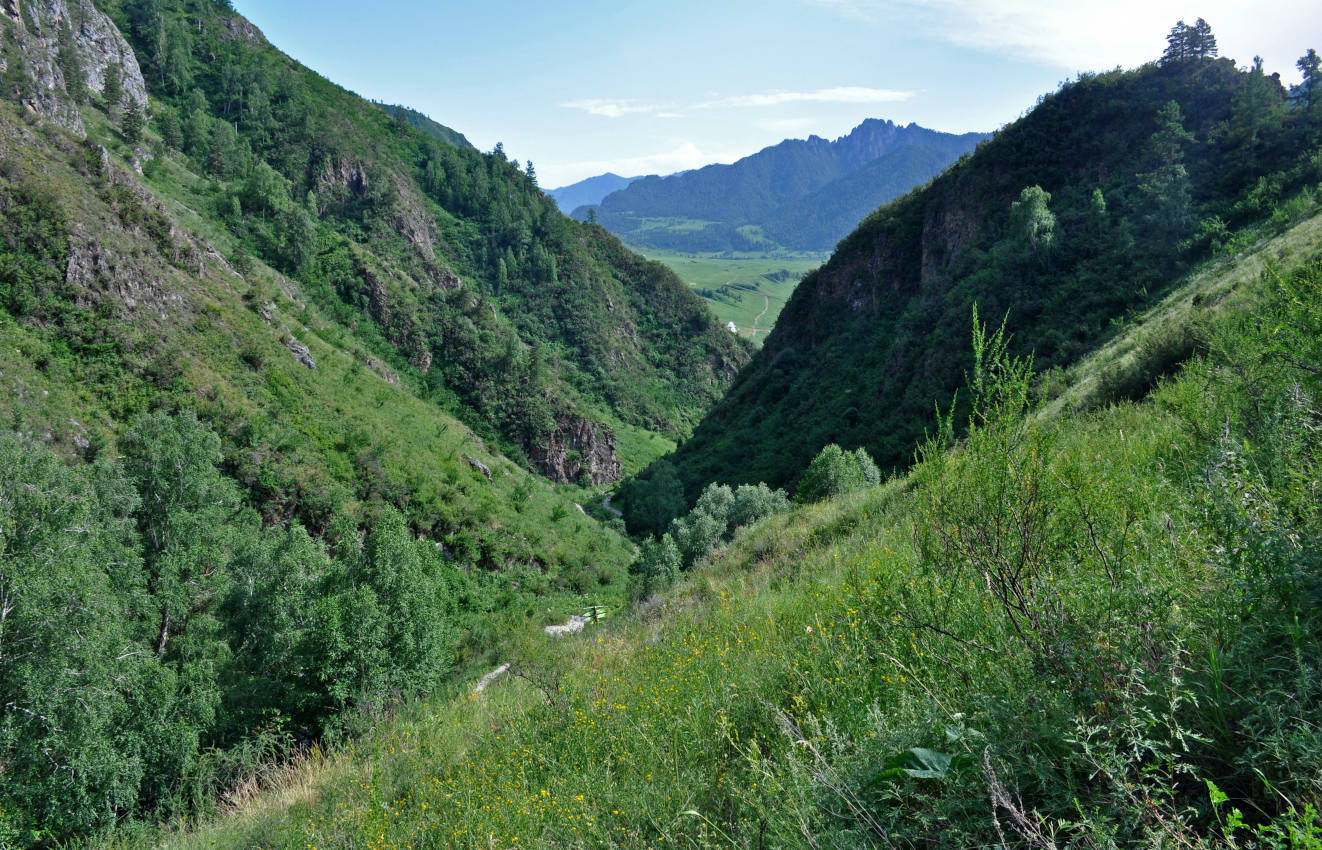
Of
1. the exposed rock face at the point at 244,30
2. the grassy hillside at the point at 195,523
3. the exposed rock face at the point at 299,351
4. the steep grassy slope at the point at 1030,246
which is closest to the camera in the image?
the grassy hillside at the point at 195,523

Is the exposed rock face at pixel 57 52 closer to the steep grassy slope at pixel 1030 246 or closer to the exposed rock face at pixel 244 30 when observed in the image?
the exposed rock face at pixel 244 30

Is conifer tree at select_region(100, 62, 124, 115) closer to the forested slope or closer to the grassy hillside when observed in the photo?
the forested slope

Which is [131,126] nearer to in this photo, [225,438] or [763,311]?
[225,438]

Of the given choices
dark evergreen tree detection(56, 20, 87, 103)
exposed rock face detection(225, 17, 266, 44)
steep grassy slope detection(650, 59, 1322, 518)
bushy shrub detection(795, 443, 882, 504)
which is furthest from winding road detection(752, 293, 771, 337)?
bushy shrub detection(795, 443, 882, 504)

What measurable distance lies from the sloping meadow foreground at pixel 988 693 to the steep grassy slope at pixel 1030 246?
55.1 feet

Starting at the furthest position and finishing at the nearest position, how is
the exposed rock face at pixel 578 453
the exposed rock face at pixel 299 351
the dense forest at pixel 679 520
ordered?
the exposed rock face at pixel 578 453 → the exposed rock face at pixel 299 351 → the dense forest at pixel 679 520

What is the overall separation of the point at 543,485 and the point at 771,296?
161271 millimetres

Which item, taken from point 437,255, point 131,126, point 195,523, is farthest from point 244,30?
point 195,523

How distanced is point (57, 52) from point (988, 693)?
75.9m

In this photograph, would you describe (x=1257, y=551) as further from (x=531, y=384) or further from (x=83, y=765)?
(x=531, y=384)

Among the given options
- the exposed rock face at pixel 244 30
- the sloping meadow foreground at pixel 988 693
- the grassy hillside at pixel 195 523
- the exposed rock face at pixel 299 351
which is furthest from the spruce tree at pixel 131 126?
the sloping meadow foreground at pixel 988 693

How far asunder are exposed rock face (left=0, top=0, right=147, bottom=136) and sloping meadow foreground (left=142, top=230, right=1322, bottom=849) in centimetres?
5147

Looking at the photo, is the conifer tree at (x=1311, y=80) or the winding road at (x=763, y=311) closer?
the conifer tree at (x=1311, y=80)

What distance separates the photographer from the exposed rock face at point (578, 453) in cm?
5926
